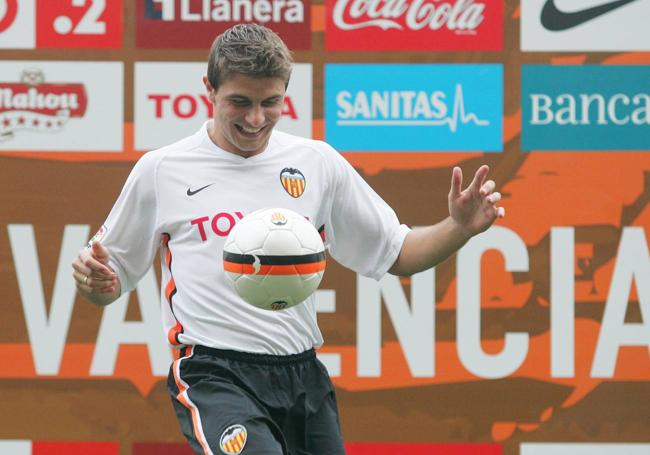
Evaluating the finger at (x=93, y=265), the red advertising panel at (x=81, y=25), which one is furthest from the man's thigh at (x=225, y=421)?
the red advertising panel at (x=81, y=25)

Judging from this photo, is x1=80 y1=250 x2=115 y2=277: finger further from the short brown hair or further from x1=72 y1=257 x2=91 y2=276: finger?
the short brown hair

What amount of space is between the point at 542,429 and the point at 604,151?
4.05 feet

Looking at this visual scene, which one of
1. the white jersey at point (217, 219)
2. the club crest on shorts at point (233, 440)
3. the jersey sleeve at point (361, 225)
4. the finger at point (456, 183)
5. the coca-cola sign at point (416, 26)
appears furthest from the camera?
the coca-cola sign at point (416, 26)

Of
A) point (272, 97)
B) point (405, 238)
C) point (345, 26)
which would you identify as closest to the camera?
point (272, 97)

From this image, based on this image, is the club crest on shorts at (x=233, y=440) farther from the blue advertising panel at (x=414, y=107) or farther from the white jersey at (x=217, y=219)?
the blue advertising panel at (x=414, y=107)

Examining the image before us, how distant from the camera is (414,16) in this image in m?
5.16

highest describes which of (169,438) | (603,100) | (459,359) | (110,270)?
(603,100)

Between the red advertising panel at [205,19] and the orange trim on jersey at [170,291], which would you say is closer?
the orange trim on jersey at [170,291]

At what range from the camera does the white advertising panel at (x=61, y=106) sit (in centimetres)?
516

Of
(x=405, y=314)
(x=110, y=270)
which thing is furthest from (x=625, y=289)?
(x=110, y=270)

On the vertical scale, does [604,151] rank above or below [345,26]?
below

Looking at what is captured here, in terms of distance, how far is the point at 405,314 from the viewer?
521 cm

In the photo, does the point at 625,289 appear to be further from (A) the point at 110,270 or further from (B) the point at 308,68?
(A) the point at 110,270

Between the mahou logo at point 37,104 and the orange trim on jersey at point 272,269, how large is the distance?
2042 mm
